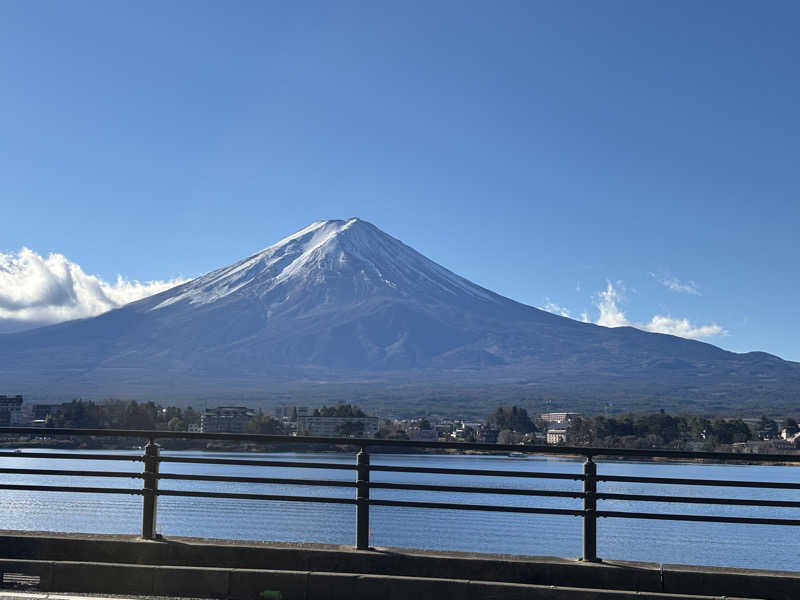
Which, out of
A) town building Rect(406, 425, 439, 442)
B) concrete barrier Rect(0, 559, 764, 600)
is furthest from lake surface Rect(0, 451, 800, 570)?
town building Rect(406, 425, 439, 442)

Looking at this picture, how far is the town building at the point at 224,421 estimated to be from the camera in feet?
400

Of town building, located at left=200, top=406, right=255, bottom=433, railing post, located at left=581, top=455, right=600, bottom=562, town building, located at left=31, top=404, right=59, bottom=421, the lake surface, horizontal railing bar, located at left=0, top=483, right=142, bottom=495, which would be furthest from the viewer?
town building, located at left=200, top=406, right=255, bottom=433

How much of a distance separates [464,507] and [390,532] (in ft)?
106

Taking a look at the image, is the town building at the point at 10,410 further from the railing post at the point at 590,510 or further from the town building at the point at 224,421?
the railing post at the point at 590,510

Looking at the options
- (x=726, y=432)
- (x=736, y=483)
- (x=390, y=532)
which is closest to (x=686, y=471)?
(x=726, y=432)

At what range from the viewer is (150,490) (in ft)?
35.7

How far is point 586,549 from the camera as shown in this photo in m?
10.3

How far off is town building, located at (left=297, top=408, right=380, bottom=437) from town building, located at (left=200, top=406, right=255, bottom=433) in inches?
302

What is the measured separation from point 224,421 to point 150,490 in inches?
4555

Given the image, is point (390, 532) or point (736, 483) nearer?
point (736, 483)

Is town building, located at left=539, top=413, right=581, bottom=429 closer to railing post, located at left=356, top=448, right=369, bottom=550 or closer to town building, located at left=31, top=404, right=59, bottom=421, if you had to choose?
town building, located at left=31, top=404, right=59, bottom=421

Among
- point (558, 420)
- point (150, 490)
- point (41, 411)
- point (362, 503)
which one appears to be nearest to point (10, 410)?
point (41, 411)

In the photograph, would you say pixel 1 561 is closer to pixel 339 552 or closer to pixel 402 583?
pixel 339 552

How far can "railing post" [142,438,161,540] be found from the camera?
428 inches
